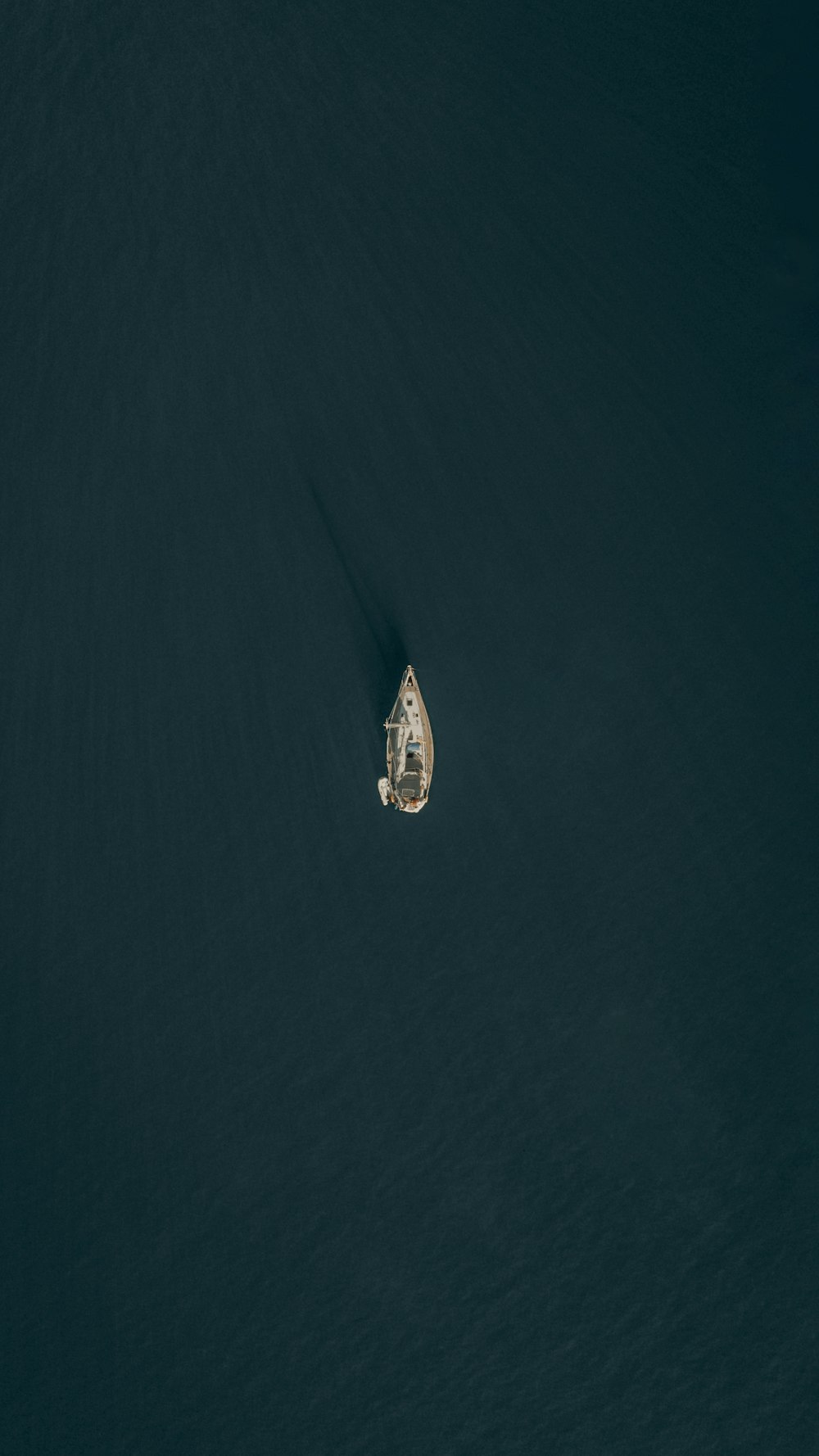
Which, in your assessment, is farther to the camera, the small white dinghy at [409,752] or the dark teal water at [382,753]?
the dark teal water at [382,753]

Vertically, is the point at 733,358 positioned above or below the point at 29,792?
above

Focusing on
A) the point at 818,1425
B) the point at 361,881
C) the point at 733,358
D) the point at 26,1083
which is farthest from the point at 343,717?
the point at 818,1425

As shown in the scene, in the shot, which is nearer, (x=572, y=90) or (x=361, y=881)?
(x=361, y=881)

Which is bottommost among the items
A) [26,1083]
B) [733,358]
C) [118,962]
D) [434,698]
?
[26,1083]

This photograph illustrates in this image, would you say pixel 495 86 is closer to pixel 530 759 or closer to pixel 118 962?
pixel 530 759
